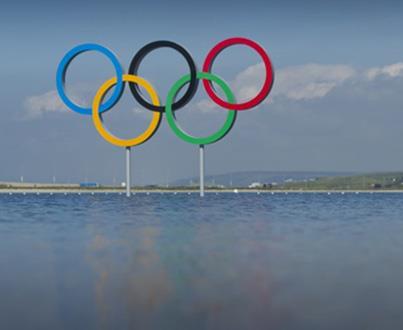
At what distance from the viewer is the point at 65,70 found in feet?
168

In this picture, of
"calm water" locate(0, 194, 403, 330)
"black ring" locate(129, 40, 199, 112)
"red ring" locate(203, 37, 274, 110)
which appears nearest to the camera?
"calm water" locate(0, 194, 403, 330)

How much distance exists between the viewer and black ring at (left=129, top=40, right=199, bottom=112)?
152ft

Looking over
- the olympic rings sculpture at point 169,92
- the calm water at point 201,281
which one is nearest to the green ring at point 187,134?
the olympic rings sculpture at point 169,92

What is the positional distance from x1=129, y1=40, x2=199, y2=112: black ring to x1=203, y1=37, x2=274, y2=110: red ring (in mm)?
954

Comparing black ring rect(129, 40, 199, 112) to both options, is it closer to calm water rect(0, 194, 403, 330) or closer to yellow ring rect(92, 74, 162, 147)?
yellow ring rect(92, 74, 162, 147)

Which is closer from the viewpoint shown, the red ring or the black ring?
the red ring

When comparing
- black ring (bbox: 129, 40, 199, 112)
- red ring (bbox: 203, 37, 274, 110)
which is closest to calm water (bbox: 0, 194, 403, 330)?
red ring (bbox: 203, 37, 274, 110)

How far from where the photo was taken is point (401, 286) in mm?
10703

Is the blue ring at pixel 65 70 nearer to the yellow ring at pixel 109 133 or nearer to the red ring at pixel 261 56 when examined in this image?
the yellow ring at pixel 109 133

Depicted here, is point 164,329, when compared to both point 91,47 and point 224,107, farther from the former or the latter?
point 91,47

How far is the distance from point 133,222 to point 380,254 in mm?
12368

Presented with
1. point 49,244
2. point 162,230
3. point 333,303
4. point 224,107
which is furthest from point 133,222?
point 224,107

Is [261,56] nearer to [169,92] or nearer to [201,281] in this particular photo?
[169,92]

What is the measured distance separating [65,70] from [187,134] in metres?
10.4
